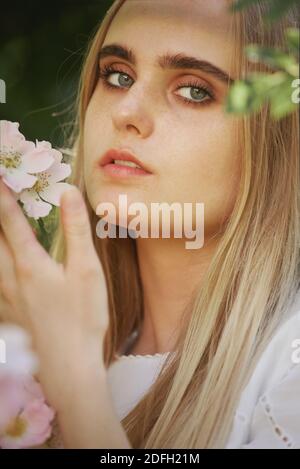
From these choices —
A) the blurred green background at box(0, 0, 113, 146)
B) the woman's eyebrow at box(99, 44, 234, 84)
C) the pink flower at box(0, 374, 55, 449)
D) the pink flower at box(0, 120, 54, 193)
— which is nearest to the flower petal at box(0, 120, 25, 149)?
the pink flower at box(0, 120, 54, 193)

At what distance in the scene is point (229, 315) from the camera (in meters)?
1.47

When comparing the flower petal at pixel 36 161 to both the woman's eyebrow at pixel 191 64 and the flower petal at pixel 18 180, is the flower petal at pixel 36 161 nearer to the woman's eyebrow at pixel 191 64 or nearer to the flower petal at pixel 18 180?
the flower petal at pixel 18 180

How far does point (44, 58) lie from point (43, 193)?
1.59 feet

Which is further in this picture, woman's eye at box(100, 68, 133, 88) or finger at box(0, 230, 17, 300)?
woman's eye at box(100, 68, 133, 88)

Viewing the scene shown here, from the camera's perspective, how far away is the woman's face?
144 centimetres

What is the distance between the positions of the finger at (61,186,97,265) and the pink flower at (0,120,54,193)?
12cm

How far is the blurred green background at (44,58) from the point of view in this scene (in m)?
1.69

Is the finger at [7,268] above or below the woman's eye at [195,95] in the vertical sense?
below

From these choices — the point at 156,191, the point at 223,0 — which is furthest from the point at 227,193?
the point at 223,0

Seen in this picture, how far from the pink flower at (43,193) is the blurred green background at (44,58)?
0.26m

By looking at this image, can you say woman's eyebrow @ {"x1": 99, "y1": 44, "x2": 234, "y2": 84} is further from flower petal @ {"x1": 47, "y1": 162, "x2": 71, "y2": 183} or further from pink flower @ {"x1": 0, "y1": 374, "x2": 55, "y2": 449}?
pink flower @ {"x1": 0, "y1": 374, "x2": 55, "y2": 449}

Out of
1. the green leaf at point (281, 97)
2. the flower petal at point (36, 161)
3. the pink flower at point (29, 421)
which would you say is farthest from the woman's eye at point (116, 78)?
the pink flower at point (29, 421)

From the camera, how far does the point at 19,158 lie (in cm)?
139
